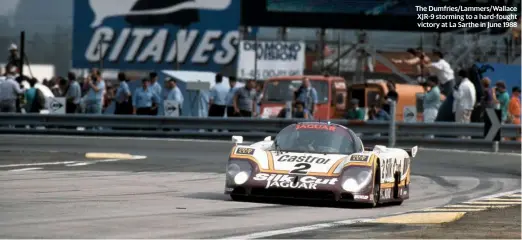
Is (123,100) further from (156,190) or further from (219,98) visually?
(156,190)

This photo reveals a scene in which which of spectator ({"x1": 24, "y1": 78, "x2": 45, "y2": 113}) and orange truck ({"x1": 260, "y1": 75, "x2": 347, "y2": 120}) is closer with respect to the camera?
spectator ({"x1": 24, "y1": 78, "x2": 45, "y2": 113})

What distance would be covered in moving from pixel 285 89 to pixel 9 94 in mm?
6231

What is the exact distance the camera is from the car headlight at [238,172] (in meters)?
14.2

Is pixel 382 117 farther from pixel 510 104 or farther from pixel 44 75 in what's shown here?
pixel 44 75

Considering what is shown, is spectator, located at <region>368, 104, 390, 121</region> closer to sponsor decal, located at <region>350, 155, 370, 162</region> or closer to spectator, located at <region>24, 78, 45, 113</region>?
spectator, located at <region>24, 78, 45, 113</region>

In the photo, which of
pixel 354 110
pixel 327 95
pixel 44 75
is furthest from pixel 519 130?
pixel 44 75

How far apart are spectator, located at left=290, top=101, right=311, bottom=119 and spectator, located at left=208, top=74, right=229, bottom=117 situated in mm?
1887

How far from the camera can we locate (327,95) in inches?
1256

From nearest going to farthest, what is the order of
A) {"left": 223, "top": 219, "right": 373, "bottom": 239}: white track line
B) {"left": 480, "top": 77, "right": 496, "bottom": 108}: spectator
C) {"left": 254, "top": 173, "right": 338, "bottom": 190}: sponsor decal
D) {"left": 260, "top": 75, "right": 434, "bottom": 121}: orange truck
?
{"left": 223, "top": 219, "right": 373, "bottom": 239}: white track line → {"left": 254, "top": 173, "right": 338, "bottom": 190}: sponsor decal → {"left": 480, "top": 77, "right": 496, "bottom": 108}: spectator → {"left": 260, "top": 75, "right": 434, "bottom": 121}: orange truck

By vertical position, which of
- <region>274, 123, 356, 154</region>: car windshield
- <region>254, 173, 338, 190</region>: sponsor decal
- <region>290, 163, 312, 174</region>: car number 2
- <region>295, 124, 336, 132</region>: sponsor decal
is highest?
<region>295, 124, 336, 132</region>: sponsor decal

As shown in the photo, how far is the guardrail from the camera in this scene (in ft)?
88.9

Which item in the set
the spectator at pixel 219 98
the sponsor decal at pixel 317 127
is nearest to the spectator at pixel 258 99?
the spectator at pixel 219 98

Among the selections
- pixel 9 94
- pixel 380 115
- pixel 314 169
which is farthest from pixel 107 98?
pixel 314 169

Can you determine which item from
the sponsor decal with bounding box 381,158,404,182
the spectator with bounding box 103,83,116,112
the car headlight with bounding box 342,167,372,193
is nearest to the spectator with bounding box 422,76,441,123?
the spectator with bounding box 103,83,116,112
